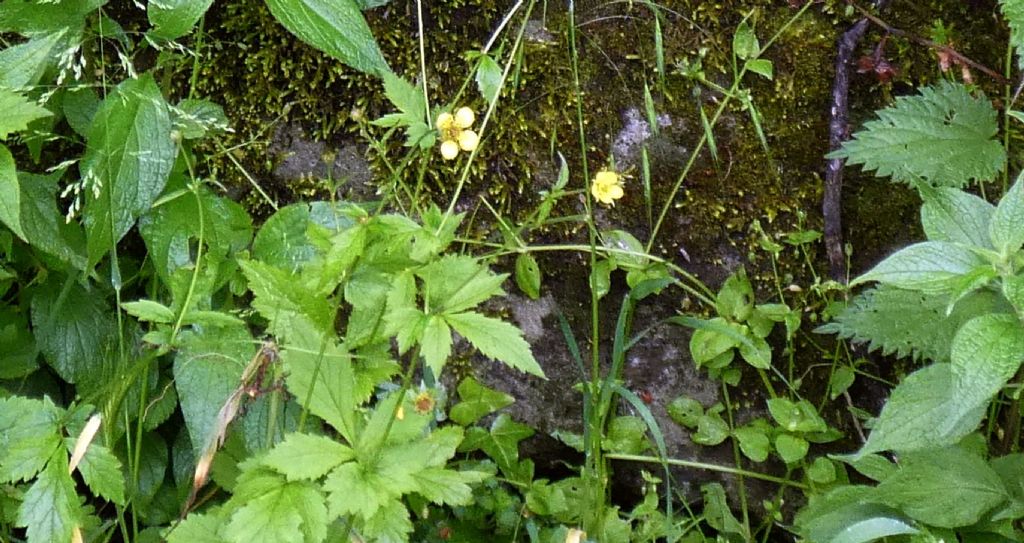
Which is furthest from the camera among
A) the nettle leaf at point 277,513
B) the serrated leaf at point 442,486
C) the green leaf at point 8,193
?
the green leaf at point 8,193

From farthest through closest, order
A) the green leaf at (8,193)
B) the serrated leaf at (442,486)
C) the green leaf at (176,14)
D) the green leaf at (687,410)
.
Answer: the green leaf at (687,410), the green leaf at (176,14), the green leaf at (8,193), the serrated leaf at (442,486)

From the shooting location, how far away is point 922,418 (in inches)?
52.4

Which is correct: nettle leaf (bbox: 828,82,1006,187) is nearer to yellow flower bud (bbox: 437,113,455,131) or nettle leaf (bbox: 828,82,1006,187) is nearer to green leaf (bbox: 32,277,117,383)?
yellow flower bud (bbox: 437,113,455,131)

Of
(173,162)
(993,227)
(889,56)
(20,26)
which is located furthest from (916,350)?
(20,26)

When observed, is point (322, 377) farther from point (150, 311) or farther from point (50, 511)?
point (50, 511)

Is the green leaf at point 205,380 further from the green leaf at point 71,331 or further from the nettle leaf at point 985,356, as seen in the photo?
the nettle leaf at point 985,356

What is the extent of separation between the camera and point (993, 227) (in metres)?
1.26

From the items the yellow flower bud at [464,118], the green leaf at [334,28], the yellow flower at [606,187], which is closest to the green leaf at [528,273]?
the yellow flower at [606,187]

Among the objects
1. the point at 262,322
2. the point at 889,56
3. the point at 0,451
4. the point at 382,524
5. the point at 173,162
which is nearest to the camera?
the point at 382,524

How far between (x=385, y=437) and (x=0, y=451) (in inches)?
28.6

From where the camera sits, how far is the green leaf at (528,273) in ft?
5.84

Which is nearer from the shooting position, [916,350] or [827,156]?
[916,350]

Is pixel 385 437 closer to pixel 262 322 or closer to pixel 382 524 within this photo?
pixel 382 524

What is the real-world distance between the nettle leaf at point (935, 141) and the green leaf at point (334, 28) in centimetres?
93
